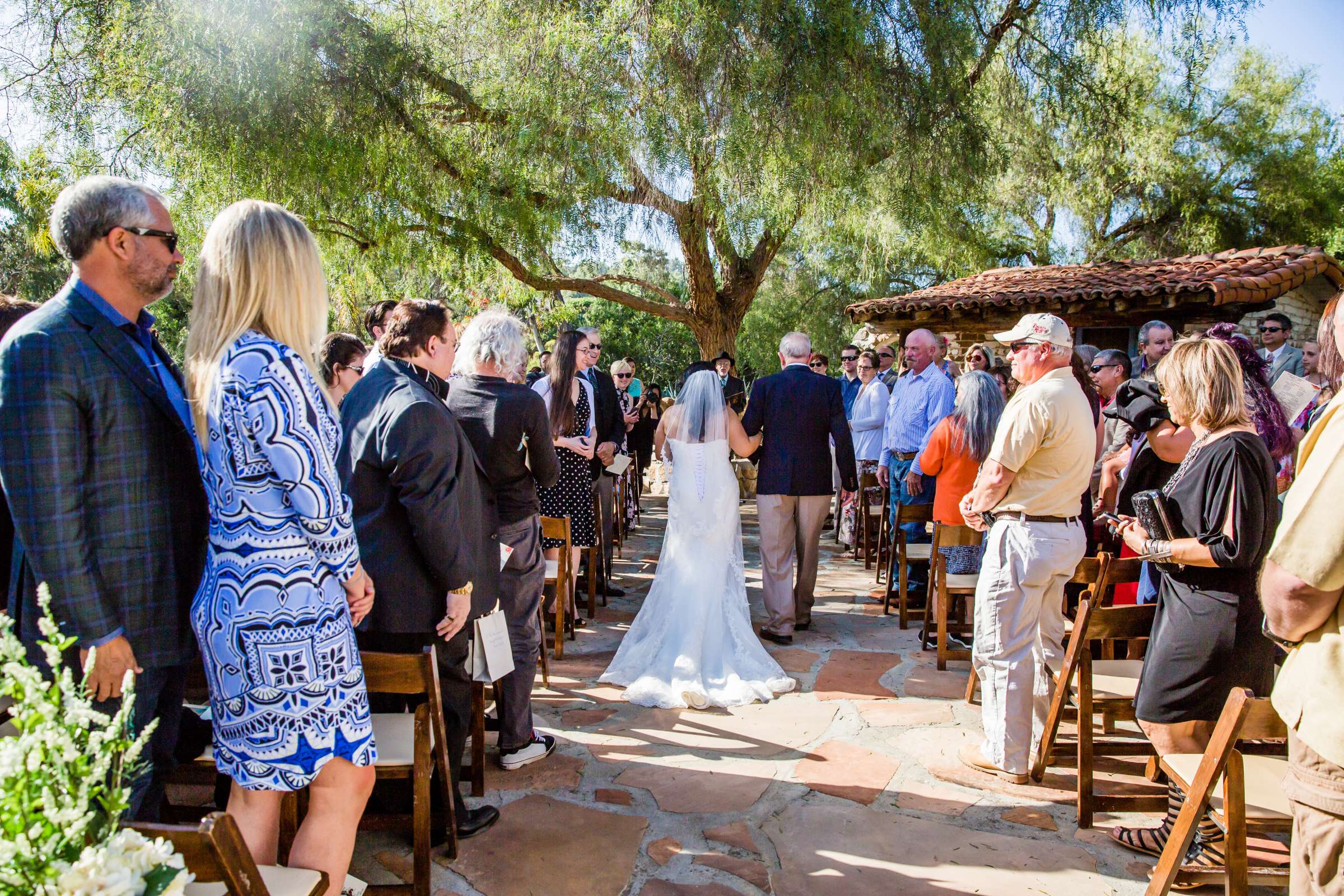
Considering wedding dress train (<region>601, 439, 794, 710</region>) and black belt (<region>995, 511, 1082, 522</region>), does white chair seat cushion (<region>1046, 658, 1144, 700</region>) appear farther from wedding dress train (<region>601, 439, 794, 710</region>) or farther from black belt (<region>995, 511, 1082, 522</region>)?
wedding dress train (<region>601, 439, 794, 710</region>)

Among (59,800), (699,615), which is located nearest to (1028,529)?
(699,615)

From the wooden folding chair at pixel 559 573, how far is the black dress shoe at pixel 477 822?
5.03ft

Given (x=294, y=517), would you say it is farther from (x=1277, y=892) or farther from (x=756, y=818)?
(x=1277, y=892)

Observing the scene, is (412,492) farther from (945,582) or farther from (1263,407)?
(945,582)

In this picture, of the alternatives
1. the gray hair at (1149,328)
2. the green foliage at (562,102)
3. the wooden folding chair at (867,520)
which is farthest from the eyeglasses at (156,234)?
the green foliage at (562,102)

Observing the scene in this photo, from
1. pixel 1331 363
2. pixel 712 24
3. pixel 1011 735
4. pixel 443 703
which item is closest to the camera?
pixel 1331 363

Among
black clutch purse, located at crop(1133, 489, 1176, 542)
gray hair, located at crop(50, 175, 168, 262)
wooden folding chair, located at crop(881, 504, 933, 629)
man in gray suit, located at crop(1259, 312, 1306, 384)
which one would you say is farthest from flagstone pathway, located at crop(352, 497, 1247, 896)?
man in gray suit, located at crop(1259, 312, 1306, 384)

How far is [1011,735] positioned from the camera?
3709 mm

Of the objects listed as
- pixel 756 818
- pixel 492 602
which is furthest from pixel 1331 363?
pixel 492 602

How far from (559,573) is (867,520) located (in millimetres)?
3646

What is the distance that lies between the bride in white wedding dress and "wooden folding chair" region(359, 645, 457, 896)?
1881 millimetres

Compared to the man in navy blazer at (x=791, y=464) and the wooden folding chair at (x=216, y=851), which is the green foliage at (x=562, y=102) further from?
the wooden folding chair at (x=216, y=851)

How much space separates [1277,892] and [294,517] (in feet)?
10.9

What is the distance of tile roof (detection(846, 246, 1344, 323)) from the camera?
11.2 meters
